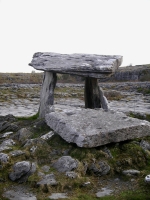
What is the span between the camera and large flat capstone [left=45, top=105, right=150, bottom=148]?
20.8ft

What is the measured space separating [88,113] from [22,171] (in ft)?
10.7

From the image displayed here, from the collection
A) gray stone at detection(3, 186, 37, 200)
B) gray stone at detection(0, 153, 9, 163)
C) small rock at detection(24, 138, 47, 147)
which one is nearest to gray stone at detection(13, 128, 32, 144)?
small rock at detection(24, 138, 47, 147)

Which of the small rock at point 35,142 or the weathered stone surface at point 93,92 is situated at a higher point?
the weathered stone surface at point 93,92

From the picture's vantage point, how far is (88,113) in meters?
8.23

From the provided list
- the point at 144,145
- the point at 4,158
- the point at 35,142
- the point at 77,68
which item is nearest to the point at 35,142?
the point at 35,142

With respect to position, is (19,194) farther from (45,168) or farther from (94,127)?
(94,127)

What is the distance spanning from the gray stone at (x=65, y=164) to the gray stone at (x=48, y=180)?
0.33 meters

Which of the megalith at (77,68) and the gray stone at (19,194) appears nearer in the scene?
the gray stone at (19,194)

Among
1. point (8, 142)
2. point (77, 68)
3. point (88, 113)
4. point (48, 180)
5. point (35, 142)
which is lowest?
point (48, 180)

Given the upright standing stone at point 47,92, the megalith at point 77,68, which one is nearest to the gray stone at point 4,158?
the megalith at point 77,68

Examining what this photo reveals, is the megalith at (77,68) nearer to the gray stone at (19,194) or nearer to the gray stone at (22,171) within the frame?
the gray stone at (22,171)

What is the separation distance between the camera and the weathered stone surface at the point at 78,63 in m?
8.56

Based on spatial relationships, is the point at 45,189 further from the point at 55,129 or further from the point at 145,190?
the point at 55,129

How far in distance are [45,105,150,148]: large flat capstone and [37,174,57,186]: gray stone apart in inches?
44.3
